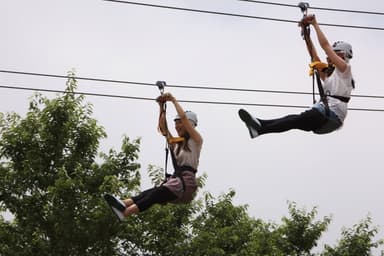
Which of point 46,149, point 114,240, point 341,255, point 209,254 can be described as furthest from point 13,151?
point 341,255

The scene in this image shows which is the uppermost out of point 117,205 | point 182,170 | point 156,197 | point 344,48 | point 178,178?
point 344,48

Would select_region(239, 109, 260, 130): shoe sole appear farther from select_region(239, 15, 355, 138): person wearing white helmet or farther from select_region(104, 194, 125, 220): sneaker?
select_region(104, 194, 125, 220): sneaker

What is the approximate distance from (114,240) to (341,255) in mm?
6780

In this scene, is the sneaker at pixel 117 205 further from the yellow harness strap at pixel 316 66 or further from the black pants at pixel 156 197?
the yellow harness strap at pixel 316 66

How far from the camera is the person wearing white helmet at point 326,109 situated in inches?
350

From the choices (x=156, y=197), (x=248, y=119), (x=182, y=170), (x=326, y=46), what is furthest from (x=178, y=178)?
(x=326, y=46)

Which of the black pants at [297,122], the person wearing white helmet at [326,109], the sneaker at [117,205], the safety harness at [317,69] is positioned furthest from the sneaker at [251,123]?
the sneaker at [117,205]

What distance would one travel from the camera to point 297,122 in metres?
9.04

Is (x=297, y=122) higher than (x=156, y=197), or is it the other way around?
(x=297, y=122)

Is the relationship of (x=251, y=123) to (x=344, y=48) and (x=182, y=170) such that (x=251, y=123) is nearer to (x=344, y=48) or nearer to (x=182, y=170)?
(x=182, y=170)

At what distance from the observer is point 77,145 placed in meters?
14.8

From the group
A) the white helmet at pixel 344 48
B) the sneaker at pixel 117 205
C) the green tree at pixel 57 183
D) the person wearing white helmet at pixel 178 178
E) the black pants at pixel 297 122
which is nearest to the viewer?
the black pants at pixel 297 122

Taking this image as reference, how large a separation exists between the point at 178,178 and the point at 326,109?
1.94 meters

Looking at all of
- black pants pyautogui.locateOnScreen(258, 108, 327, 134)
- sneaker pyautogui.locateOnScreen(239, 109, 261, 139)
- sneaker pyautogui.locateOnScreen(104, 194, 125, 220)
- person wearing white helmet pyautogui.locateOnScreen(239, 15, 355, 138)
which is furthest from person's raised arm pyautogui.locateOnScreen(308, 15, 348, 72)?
sneaker pyautogui.locateOnScreen(104, 194, 125, 220)
